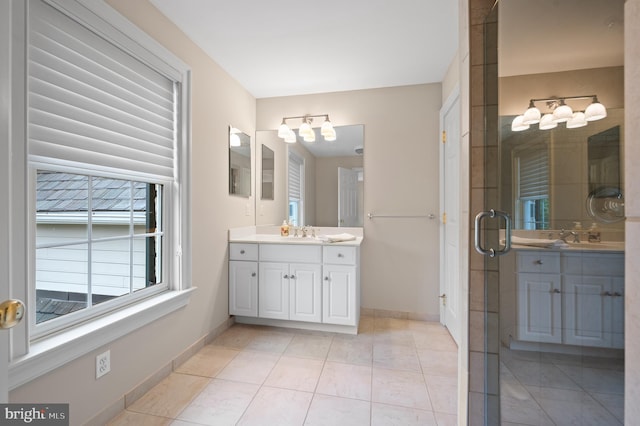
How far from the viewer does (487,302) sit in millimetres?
1180

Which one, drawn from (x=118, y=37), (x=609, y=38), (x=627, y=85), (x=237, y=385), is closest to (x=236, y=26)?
(x=118, y=37)

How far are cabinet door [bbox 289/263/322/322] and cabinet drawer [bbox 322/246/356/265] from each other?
0.13 metres

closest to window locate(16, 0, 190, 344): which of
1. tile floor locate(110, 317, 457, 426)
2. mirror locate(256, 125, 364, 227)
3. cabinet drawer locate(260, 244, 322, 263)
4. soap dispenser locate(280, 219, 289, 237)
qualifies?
tile floor locate(110, 317, 457, 426)

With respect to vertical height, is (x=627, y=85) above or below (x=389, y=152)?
below

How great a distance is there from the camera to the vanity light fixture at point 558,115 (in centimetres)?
89

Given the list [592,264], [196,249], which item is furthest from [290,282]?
[592,264]

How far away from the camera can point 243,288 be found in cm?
261

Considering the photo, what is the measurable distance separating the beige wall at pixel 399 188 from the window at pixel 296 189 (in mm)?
590

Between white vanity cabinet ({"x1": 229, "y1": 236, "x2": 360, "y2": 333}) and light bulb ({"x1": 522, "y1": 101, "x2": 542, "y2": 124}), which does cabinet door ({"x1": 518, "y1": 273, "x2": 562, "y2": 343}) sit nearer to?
→ light bulb ({"x1": 522, "y1": 101, "x2": 542, "y2": 124})

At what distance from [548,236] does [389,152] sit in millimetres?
1910

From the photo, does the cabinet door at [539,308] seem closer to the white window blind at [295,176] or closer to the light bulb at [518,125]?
the light bulb at [518,125]

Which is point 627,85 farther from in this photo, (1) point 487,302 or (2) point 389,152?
(2) point 389,152

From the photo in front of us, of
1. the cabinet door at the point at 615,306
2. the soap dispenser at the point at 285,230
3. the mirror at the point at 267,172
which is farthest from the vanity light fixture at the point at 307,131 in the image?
the cabinet door at the point at 615,306

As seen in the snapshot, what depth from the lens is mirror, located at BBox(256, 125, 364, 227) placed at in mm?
2953
